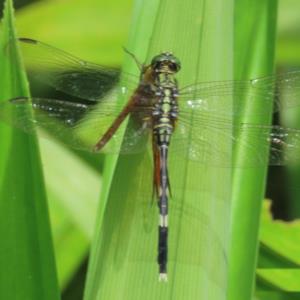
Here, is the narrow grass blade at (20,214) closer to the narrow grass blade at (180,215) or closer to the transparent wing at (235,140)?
the narrow grass blade at (180,215)

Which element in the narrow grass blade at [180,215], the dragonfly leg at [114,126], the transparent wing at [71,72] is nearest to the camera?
the narrow grass blade at [180,215]

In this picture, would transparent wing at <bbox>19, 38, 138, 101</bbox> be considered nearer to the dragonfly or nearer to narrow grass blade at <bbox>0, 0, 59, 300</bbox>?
the dragonfly

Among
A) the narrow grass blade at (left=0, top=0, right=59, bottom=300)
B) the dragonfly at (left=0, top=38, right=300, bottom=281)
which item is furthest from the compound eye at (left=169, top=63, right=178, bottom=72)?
the narrow grass blade at (left=0, top=0, right=59, bottom=300)

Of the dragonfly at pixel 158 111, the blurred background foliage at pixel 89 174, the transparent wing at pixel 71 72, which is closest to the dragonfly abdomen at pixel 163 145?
the dragonfly at pixel 158 111

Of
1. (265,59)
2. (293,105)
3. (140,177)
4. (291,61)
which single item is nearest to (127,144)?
(140,177)

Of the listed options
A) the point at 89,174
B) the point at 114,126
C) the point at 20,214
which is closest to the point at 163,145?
the point at 114,126

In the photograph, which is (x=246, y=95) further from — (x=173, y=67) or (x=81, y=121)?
(x=81, y=121)

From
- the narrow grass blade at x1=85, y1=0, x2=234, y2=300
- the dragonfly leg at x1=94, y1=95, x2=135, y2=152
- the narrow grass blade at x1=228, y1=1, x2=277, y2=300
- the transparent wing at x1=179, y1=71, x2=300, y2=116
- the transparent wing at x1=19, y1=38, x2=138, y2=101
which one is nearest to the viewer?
the narrow grass blade at x1=85, y1=0, x2=234, y2=300
